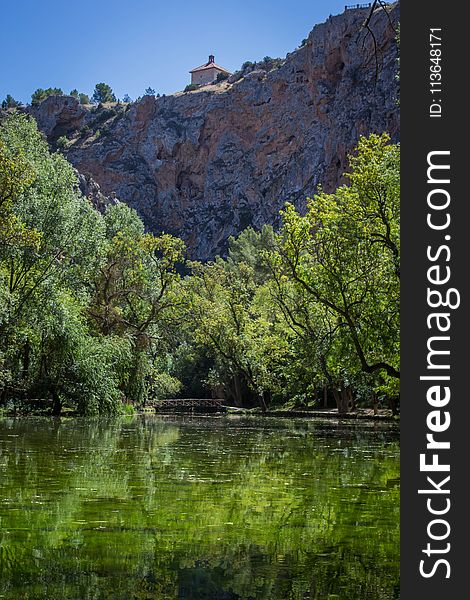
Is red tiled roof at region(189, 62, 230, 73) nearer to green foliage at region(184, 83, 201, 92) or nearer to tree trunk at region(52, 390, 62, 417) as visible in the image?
green foliage at region(184, 83, 201, 92)

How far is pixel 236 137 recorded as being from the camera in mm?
121312

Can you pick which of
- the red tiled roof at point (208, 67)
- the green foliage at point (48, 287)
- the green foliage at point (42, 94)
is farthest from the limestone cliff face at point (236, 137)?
the green foliage at point (48, 287)

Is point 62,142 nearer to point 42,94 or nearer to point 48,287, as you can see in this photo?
point 42,94

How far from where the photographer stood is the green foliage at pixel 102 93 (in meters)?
165

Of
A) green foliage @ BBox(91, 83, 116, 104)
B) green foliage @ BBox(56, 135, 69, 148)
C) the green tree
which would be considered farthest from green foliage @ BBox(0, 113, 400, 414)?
green foliage @ BBox(91, 83, 116, 104)

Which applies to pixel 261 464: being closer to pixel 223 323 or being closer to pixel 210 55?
pixel 223 323

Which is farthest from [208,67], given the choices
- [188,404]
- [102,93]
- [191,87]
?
[188,404]

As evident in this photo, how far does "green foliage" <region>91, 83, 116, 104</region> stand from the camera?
165 metres

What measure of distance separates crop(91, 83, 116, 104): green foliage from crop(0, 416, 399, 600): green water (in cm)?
15962

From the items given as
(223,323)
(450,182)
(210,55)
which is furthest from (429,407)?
(210,55)

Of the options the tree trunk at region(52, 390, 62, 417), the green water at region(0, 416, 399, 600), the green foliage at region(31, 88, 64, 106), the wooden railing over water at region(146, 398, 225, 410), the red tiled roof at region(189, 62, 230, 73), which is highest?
the red tiled roof at region(189, 62, 230, 73)

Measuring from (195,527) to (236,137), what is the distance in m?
118

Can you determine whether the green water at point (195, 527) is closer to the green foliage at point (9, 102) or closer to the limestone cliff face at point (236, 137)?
the limestone cliff face at point (236, 137)

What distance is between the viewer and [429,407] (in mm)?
4121
